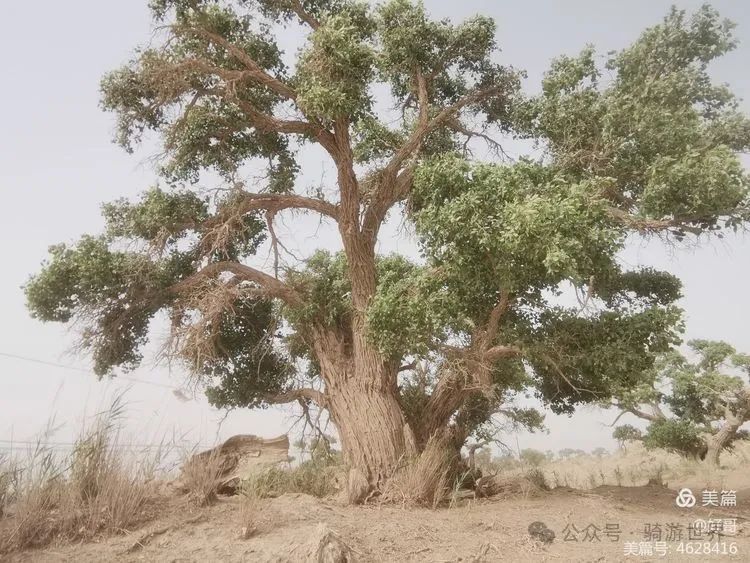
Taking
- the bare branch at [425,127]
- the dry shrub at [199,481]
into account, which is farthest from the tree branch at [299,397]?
the bare branch at [425,127]

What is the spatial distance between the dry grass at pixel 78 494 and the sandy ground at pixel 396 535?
20cm

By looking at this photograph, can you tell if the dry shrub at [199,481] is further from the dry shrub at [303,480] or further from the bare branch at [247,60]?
the bare branch at [247,60]

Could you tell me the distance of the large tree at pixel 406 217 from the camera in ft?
20.4

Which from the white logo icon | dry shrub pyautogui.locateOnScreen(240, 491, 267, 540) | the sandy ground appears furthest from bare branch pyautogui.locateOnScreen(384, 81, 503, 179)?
the white logo icon

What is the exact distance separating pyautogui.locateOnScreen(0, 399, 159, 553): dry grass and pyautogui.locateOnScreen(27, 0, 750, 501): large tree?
8.24 ft

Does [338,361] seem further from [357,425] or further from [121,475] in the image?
[121,475]

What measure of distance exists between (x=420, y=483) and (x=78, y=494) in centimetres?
377

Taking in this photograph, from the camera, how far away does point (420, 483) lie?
6.45 m

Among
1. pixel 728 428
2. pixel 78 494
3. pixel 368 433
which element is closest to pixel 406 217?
pixel 368 433

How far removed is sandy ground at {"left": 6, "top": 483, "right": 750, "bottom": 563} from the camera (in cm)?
409

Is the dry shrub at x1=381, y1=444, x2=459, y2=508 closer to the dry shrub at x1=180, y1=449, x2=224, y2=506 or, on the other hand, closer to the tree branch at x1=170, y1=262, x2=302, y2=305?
the dry shrub at x1=180, y1=449, x2=224, y2=506

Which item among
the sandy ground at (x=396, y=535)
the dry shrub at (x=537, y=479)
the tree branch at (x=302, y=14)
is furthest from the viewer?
the tree branch at (x=302, y=14)

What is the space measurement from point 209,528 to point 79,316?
178 inches

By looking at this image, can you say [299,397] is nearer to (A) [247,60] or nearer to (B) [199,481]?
(B) [199,481]
